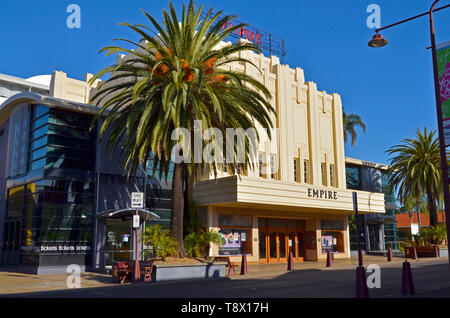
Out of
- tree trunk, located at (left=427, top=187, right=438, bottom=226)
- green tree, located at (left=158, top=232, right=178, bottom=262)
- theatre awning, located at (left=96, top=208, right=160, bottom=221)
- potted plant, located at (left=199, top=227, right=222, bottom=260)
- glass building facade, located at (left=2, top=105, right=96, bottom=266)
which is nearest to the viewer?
green tree, located at (left=158, top=232, right=178, bottom=262)

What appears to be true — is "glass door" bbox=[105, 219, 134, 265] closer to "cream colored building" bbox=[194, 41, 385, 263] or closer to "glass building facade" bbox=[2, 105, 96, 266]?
"glass building facade" bbox=[2, 105, 96, 266]

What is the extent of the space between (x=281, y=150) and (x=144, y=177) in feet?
35.9

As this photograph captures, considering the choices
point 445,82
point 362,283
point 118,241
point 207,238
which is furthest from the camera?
point 118,241

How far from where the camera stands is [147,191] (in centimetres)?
2872

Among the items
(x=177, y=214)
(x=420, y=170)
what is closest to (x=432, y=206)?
(x=420, y=170)

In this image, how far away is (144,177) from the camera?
2867 centimetres

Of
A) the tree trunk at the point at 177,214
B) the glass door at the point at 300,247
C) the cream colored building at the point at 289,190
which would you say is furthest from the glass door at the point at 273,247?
the tree trunk at the point at 177,214

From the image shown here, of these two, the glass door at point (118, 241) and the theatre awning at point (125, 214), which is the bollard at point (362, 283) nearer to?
the theatre awning at point (125, 214)

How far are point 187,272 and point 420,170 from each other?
92.1 feet

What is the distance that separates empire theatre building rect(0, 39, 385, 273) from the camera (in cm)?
2528

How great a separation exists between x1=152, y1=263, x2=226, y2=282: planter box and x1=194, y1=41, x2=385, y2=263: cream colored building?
5.53 metres

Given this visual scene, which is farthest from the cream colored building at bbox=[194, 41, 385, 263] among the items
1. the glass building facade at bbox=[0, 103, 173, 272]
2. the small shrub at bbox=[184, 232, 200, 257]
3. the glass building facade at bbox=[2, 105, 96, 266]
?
the glass building facade at bbox=[2, 105, 96, 266]

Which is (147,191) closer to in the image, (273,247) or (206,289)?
(273,247)
